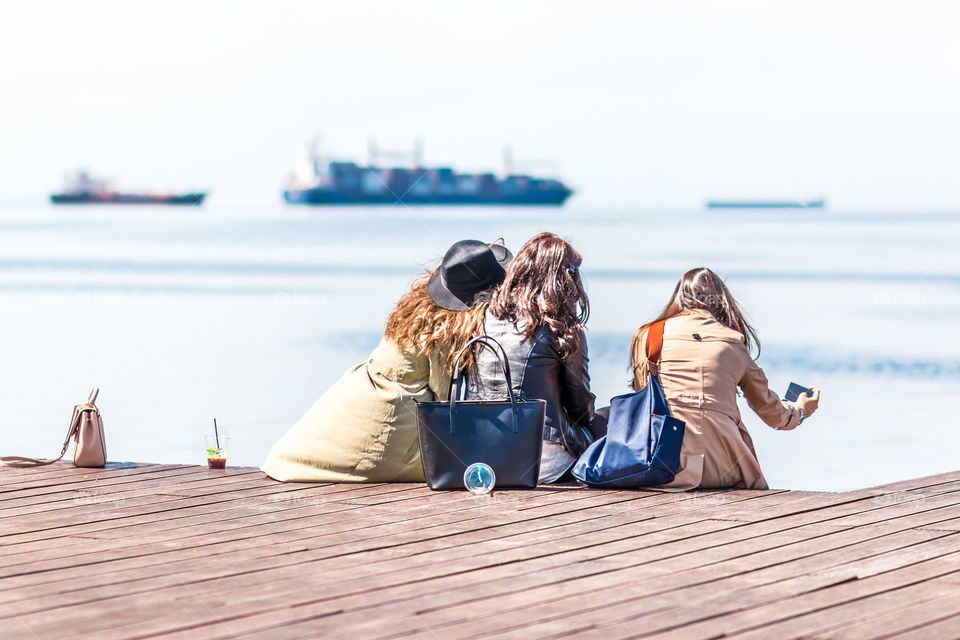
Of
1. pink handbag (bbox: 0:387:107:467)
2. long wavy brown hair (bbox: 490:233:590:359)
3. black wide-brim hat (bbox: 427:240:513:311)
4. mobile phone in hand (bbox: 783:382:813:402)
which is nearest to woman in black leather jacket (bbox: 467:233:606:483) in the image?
long wavy brown hair (bbox: 490:233:590:359)

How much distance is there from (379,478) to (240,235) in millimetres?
64592

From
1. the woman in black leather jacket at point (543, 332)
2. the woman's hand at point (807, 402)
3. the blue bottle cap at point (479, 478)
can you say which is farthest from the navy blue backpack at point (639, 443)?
the woman's hand at point (807, 402)

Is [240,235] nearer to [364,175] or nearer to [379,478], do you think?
[364,175]

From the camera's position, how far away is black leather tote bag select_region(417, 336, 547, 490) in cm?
415

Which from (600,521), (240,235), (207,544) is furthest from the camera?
(240,235)

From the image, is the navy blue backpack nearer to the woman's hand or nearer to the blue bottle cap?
the blue bottle cap

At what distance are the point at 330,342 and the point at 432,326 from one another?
550 inches

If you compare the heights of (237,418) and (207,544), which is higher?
(207,544)

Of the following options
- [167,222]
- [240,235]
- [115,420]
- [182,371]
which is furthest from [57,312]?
[167,222]

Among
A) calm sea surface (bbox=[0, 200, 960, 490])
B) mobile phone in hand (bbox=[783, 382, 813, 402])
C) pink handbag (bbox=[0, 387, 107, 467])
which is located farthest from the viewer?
calm sea surface (bbox=[0, 200, 960, 490])

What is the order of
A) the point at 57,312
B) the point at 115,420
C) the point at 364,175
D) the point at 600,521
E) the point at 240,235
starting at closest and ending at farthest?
the point at 600,521 < the point at 115,420 < the point at 57,312 < the point at 240,235 < the point at 364,175

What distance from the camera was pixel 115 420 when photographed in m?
11.7

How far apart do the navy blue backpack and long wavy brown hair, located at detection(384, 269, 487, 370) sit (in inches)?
21.7

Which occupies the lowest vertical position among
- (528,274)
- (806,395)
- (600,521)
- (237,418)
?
(237,418)
